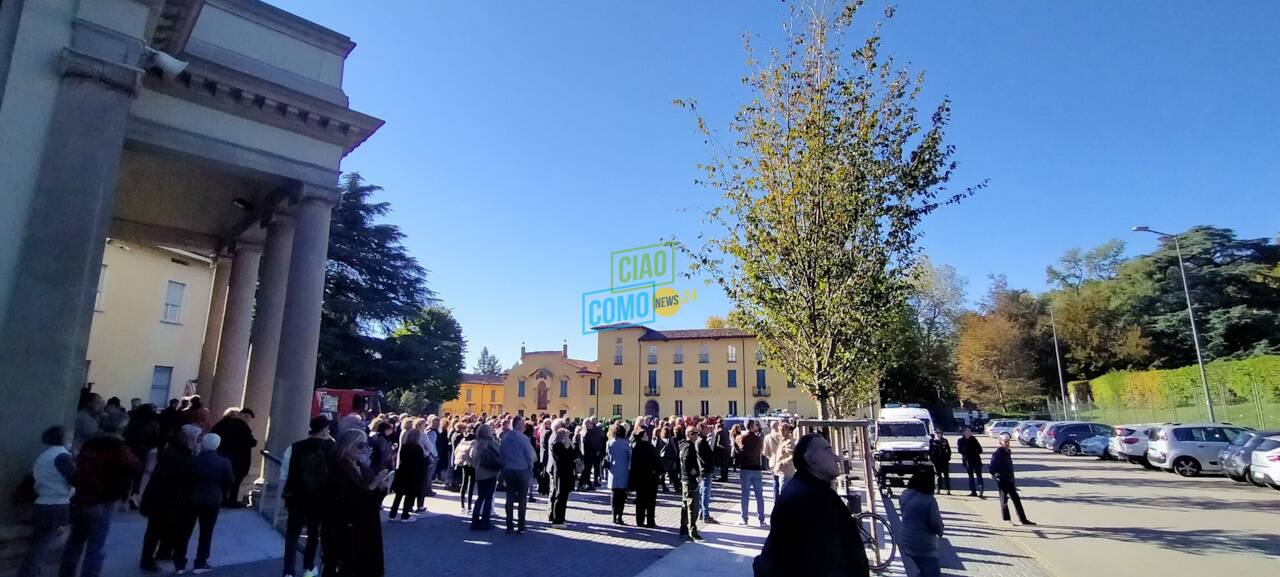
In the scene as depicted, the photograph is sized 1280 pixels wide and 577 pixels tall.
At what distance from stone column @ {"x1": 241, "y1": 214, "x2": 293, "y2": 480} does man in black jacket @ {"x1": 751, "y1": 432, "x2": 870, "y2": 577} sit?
11633 mm

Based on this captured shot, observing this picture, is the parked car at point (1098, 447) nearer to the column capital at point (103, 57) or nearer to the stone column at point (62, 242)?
the stone column at point (62, 242)

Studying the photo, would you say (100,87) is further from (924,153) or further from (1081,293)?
(1081,293)

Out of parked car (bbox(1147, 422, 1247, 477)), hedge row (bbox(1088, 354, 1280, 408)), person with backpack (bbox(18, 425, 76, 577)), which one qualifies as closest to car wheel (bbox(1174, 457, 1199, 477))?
parked car (bbox(1147, 422, 1247, 477))

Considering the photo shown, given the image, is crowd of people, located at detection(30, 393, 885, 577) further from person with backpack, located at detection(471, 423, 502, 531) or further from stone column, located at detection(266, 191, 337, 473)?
stone column, located at detection(266, 191, 337, 473)

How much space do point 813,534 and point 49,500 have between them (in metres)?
7.13

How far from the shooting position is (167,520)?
7160 mm

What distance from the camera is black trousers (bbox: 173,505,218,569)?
7.06 metres

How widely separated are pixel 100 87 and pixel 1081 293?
67.8m

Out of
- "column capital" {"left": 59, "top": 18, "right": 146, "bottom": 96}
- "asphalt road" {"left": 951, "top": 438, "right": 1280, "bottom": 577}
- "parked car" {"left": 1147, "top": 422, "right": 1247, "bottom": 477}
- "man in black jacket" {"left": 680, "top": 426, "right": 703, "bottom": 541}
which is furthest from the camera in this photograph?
"parked car" {"left": 1147, "top": 422, "right": 1247, "bottom": 477}

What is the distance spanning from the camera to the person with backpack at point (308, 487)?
5617mm

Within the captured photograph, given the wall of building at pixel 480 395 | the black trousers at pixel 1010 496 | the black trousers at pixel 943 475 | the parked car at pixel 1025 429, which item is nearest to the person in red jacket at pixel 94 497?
the black trousers at pixel 1010 496

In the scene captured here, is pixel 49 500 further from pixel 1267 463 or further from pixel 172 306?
pixel 1267 463

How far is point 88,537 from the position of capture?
6.04 metres

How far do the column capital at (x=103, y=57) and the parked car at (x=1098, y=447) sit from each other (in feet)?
111
